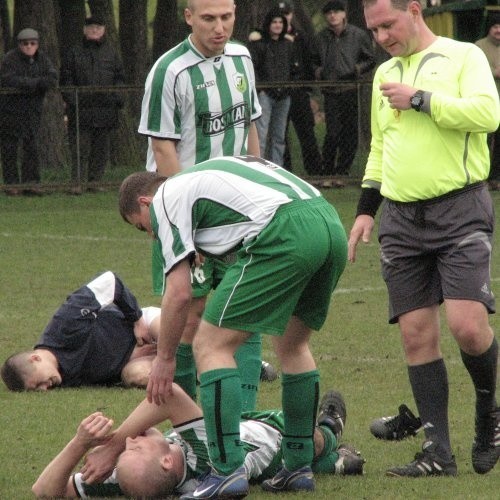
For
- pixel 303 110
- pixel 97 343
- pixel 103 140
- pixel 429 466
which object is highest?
pixel 429 466

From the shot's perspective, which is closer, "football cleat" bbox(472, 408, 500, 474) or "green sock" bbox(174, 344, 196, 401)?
"football cleat" bbox(472, 408, 500, 474)

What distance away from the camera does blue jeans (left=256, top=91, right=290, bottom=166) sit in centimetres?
1806

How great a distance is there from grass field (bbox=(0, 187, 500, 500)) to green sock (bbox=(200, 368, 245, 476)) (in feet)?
1.28

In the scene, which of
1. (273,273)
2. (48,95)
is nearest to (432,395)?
(273,273)

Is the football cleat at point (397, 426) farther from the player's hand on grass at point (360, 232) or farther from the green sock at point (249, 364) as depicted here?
the player's hand on grass at point (360, 232)

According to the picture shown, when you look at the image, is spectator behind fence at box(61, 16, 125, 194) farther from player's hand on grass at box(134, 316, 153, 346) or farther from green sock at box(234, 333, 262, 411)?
green sock at box(234, 333, 262, 411)

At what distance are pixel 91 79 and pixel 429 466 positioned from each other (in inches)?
497

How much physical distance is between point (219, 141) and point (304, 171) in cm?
1146

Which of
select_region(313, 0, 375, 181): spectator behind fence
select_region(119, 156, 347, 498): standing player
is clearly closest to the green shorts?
select_region(119, 156, 347, 498): standing player

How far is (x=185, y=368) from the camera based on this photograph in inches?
274

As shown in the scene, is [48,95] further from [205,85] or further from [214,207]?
A: [214,207]

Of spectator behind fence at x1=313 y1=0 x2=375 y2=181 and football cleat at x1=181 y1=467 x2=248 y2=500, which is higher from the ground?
football cleat at x1=181 y1=467 x2=248 y2=500

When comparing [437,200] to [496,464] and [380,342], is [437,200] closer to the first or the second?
[496,464]

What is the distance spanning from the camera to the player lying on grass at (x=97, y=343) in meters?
8.23
